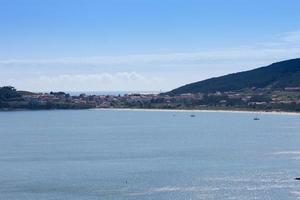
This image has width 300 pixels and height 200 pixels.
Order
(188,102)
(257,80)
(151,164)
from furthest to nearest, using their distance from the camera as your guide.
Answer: (257,80)
(188,102)
(151,164)

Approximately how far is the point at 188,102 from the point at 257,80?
30.5m

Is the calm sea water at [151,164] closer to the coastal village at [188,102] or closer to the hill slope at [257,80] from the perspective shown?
the coastal village at [188,102]

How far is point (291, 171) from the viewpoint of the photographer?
48.4 meters

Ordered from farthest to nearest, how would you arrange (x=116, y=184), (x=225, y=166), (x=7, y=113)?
1. (x=7, y=113)
2. (x=225, y=166)
3. (x=116, y=184)

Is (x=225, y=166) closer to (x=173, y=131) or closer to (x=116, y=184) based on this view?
(x=116, y=184)

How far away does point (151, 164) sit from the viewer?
5356 centimetres

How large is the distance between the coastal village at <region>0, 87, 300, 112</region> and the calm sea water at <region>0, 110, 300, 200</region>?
146 ft

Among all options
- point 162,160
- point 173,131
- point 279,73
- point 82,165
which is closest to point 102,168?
point 82,165

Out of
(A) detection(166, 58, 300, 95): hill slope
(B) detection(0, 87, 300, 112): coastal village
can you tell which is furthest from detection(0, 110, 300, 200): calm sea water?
(A) detection(166, 58, 300, 95): hill slope

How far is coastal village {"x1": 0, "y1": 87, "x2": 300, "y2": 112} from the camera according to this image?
137750mm

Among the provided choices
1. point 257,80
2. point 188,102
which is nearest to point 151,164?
point 188,102

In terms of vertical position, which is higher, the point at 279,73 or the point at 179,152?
the point at 279,73

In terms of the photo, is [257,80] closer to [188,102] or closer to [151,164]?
[188,102]

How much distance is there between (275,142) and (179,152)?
Result: 13750 mm
